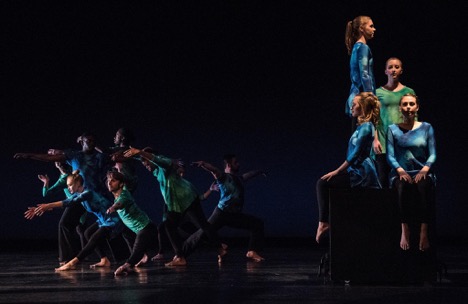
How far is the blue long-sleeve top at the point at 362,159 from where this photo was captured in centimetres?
566

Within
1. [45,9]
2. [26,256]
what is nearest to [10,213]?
[26,256]

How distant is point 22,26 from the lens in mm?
11234

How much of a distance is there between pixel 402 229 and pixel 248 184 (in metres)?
5.78

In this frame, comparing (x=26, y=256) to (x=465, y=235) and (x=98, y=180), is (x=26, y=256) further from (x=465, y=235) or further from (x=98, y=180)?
(x=465, y=235)

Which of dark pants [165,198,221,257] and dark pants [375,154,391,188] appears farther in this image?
dark pants [165,198,221,257]

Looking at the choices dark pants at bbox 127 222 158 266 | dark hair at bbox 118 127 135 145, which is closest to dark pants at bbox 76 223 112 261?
dark pants at bbox 127 222 158 266

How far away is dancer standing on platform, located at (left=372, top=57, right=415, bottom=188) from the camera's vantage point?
5961mm

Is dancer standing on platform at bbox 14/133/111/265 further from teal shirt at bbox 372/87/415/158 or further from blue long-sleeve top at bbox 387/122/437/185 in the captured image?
blue long-sleeve top at bbox 387/122/437/185

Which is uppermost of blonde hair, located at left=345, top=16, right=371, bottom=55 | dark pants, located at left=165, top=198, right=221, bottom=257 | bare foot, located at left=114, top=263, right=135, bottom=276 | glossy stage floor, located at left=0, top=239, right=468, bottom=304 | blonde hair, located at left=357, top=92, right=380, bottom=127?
blonde hair, located at left=345, top=16, right=371, bottom=55

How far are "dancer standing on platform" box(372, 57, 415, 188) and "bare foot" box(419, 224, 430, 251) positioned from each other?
1.82ft

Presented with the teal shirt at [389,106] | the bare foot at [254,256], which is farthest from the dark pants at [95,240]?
the teal shirt at [389,106]

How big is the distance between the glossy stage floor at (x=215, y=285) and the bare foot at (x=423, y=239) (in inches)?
10.5

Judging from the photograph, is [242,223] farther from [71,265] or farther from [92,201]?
[71,265]

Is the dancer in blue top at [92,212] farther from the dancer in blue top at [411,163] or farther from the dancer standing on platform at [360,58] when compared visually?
the dancer in blue top at [411,163]
